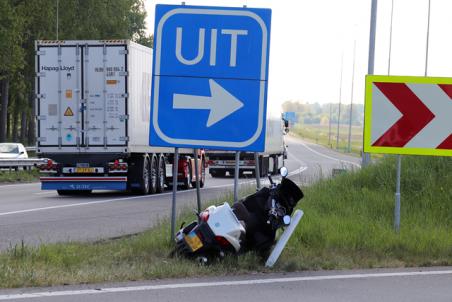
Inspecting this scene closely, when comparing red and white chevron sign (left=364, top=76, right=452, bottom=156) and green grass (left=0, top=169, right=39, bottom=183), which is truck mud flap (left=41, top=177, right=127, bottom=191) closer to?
green grass (left=0, top=169, right=39, bottom=183)

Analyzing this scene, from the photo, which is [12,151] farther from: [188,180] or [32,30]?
[32,30]

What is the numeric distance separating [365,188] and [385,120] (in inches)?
126

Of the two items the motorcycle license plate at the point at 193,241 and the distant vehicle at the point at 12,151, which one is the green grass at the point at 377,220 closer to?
the motorcycle license plate at the point at 193,241

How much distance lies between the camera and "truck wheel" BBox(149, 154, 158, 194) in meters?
24.0

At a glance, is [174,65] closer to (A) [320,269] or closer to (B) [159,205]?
(A) [320,269]

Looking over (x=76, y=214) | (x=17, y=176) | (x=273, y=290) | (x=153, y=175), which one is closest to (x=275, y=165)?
(x=17, y=176)

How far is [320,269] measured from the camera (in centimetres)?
920

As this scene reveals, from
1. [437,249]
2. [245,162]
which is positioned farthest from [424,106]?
[245,162]

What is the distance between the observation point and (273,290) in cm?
787

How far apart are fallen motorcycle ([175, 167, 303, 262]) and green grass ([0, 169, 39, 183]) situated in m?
23.4

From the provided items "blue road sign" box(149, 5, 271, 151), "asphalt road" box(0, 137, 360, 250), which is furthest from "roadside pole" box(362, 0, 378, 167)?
"blue road sign" box(149, 5, 271, 151)

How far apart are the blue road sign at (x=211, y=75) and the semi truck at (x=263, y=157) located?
78.3 feet

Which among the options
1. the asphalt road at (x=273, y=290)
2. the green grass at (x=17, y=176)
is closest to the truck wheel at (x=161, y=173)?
the green grass at (x=17, y=176)

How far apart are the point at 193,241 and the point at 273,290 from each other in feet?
4.61
